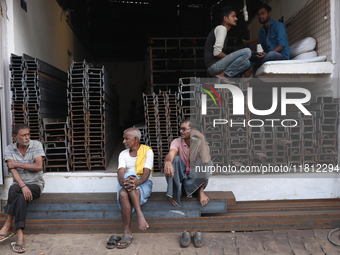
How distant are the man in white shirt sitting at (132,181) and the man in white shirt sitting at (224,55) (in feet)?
6.41

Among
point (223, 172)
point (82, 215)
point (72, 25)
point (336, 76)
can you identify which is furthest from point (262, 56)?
point (72, 25)

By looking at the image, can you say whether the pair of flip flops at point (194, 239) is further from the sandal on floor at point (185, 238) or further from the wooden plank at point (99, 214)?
the wooden plank at point (99, 214)

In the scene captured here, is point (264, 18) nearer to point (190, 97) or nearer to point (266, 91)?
point (266, 91)

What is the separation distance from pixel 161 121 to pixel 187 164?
1.35m

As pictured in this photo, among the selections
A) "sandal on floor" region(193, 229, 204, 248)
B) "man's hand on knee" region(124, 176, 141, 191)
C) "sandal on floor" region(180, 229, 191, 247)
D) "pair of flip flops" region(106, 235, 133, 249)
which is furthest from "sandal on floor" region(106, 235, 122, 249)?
"sandal on floor" region(193, 229, 204, 248)

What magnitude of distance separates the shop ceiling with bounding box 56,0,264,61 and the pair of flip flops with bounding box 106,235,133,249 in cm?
727

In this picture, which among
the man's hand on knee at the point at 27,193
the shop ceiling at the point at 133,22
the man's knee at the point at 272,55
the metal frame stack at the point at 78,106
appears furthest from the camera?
the shop ceiling at the point at 133,22

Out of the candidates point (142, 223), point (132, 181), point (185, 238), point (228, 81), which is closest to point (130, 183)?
point (132, 181)

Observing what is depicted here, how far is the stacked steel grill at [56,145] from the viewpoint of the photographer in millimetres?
4855

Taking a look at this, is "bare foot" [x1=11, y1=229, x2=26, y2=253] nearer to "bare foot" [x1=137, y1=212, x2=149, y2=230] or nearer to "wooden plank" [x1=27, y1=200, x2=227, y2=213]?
"wooden plank" [x1=27, y1=200, x2=227, y2=213]

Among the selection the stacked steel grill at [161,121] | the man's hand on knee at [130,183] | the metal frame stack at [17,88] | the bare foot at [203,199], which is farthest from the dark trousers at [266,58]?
the metal frame stack at [17,88]

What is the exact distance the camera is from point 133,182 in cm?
365

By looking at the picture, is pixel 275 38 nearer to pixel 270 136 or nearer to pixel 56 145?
pixel 270 136

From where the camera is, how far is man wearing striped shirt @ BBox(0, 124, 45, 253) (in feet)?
11.9
